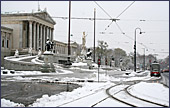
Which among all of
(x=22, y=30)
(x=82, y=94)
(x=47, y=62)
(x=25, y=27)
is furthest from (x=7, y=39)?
(x=82, y=94)

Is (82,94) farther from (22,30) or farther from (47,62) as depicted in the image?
(22,30)

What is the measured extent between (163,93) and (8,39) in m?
87.3

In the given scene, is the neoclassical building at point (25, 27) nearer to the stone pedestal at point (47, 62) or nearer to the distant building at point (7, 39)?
the distant building at point (7, 39)

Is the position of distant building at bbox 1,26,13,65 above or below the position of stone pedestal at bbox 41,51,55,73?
above

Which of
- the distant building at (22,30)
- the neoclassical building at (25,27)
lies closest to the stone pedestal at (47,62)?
the distant building at (22,30)

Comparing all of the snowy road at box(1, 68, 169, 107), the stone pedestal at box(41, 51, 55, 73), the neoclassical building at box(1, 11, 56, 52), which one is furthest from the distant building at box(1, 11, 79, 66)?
the snowy road at box(1, 68, 169, 107)

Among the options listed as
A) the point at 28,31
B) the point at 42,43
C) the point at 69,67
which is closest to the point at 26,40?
the point at 28,31

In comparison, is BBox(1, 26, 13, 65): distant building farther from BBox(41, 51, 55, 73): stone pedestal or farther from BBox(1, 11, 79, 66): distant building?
BBox(41, 51, 55, 73): stone pedestal

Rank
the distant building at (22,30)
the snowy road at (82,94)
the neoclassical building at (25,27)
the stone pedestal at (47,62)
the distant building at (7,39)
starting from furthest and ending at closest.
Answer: the neoclassical building at (25,27) → the distant building at (22,30) → the distant building at (7,39) → the stone pedestal at (47,62) → the snowy road at (82,94)

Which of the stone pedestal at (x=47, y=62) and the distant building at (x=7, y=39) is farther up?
the distant building at (x=7, y=39)

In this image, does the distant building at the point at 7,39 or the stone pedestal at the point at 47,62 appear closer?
the stone pedestal at the point at 47,62

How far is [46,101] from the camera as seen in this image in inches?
435

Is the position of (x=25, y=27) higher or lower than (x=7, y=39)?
higher

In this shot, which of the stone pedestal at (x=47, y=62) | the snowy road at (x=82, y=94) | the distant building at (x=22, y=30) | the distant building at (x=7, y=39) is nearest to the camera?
the snowy road at (x=82, y=94)
